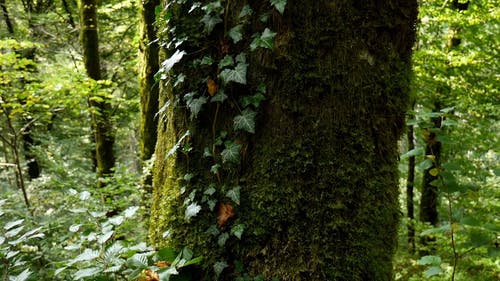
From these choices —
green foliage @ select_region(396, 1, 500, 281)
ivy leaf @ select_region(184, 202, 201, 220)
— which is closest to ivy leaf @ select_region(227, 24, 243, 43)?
ivy leaf @ select_region(184, 202, 201, 220)

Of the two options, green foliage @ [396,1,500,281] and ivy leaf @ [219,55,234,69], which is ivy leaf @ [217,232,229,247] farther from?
green foliage @ [396,1,500,281]

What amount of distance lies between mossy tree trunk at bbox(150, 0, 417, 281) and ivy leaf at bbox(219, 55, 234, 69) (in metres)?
0.02

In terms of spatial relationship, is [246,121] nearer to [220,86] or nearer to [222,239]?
[220,86]

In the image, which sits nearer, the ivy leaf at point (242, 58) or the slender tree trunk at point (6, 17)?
the ivy leaf at point (242, 58)

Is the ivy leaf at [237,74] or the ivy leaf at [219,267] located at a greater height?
the ivy leaf at [237,74]

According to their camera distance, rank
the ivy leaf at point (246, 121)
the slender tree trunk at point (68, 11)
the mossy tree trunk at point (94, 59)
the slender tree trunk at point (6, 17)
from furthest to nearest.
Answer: the slender tree trunk at point (6, 17), the slender tree trunk at point (68, 11), the mossy tree trunk at point (94, 59), the ivy leaf at point (246, 121)

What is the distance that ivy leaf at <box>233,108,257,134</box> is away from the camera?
1858 mm

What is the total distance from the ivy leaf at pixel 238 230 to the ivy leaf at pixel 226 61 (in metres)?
0.83

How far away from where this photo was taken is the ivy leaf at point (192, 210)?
2011 mm

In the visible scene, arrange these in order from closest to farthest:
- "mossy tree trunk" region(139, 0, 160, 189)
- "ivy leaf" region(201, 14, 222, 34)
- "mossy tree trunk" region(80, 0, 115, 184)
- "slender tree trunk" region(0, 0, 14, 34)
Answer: "ivy leaf" region(201, 14, 222, 34)
"mossy tree trunk" region(139, 0, 160, 189)
"mossy tree trunk" region(80, 0, 115, 184)
"slender tree trunk" region(0, 0, 14, 34)

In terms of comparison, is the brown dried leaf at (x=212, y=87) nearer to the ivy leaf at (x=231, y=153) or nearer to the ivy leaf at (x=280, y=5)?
the ivy leaf at (x=231, y=153)

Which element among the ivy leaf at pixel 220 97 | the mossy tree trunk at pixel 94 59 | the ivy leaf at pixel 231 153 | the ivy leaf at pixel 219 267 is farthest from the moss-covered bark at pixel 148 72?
the ivy leaf at pixel 219 267

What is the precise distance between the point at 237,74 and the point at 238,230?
778 mm

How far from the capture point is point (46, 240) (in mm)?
4039
